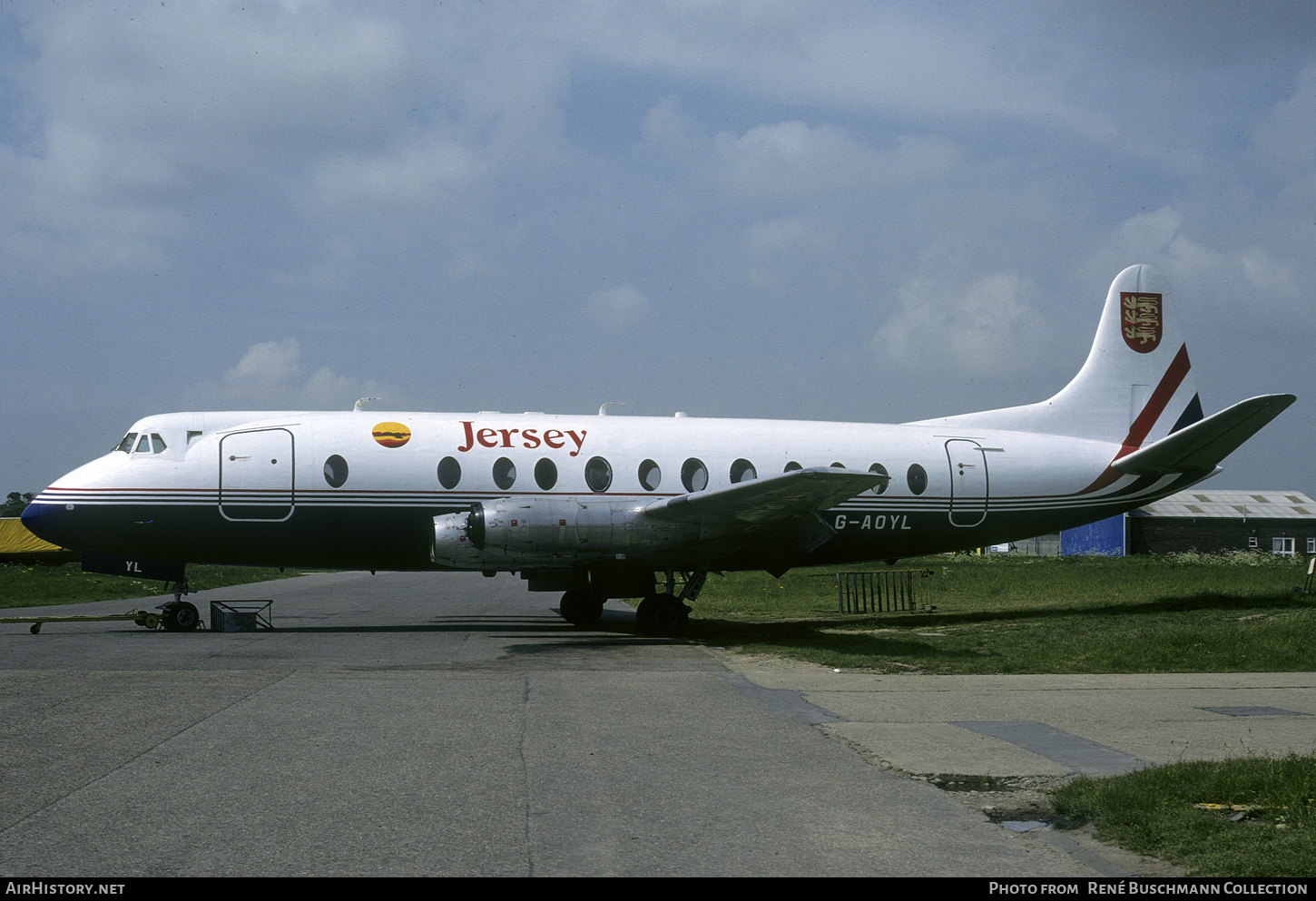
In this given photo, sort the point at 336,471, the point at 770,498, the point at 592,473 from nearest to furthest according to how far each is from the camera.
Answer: the point at 770,498, the point at 336,471, the point at 592,473

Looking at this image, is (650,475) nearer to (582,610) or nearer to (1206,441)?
(582,610)

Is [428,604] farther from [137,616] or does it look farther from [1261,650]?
[1261,650]

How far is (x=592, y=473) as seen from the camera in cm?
1927

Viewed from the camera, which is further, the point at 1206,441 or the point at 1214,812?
the point at 1206,441

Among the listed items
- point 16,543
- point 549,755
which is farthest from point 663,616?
point 16,543

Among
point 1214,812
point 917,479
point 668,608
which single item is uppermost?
point 917,479

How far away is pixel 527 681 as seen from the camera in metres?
12.4

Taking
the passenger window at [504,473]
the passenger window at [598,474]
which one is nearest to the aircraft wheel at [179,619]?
the passenger window at [504,473]

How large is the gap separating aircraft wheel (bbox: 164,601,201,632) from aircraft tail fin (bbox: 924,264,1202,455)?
17.6 meters

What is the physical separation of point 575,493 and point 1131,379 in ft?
44.0

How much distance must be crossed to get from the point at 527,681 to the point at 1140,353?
17799 mm

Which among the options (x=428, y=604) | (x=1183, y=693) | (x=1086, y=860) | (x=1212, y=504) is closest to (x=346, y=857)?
(x=1086, y=860)

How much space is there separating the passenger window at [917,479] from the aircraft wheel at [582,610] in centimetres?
677
